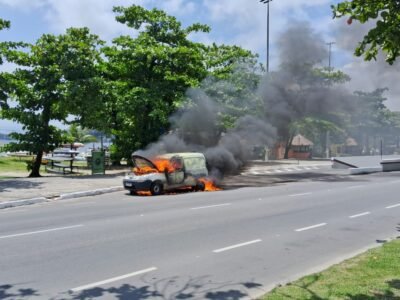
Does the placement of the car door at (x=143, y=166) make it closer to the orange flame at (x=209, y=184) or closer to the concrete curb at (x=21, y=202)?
the orange flame at (x=209, y=184)

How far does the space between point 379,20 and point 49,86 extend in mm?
19551

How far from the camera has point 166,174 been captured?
1820 centimetres

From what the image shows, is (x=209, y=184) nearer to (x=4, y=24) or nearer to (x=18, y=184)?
(x=18, y=184)

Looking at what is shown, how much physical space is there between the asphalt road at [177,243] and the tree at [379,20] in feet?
11.0

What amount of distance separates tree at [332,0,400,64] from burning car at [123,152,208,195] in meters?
12.7

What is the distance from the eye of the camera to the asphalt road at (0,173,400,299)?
6.31m

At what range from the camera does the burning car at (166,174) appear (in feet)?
58.0

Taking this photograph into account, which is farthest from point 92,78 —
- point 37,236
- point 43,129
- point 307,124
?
point 307,124

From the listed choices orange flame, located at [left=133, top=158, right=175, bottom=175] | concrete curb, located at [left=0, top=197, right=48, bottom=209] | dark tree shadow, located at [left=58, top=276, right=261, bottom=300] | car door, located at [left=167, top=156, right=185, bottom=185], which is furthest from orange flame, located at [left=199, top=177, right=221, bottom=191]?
dark tree shadow, located at [left=58, top=276, right=261, bottom=300]

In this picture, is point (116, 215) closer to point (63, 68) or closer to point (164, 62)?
point (63, 68)

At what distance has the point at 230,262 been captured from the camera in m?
7.57

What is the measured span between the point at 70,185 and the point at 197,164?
523cm

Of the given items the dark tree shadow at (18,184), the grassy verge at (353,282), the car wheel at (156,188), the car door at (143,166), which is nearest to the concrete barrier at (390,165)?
the car wheel at (156,188)

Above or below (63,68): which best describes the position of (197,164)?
below
